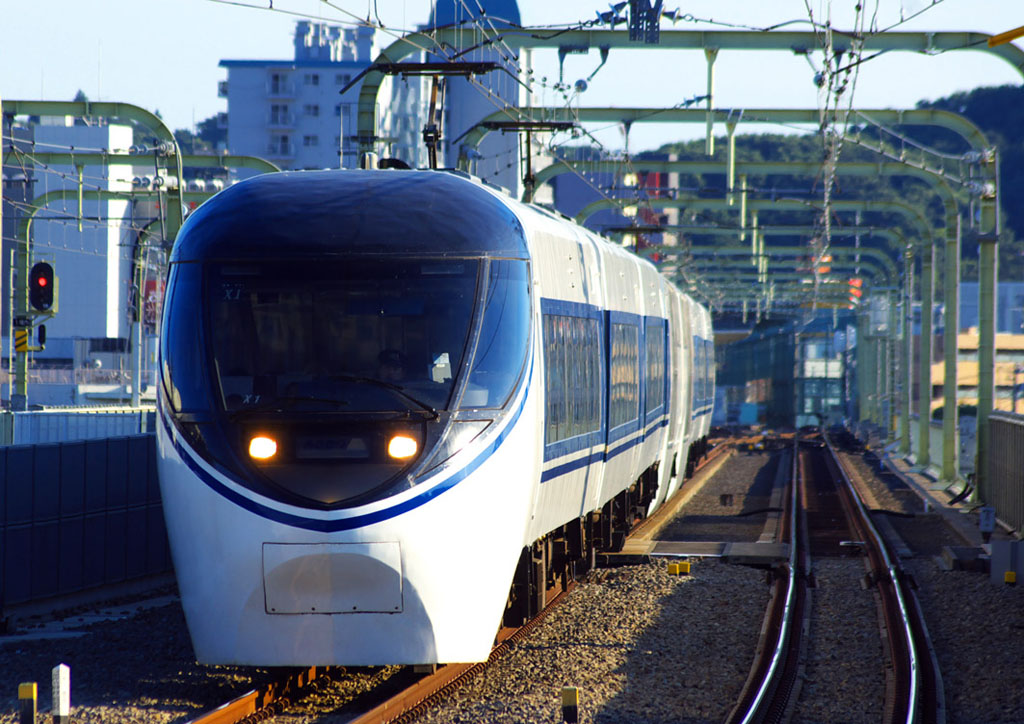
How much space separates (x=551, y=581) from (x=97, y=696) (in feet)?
15.7

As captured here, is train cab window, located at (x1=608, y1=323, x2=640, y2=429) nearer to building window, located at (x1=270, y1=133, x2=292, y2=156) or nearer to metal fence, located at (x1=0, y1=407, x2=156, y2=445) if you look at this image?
metal fence, located at (x1=0, y1=407, x2=156, y2=445)

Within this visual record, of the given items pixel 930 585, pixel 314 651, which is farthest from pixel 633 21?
pixel 314 651

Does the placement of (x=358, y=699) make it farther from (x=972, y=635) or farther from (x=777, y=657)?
(x=972, y=635)

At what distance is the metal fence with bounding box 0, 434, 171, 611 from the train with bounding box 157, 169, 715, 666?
12.2 feet

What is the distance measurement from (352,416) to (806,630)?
242 inches

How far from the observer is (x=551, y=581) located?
13203 millimetres

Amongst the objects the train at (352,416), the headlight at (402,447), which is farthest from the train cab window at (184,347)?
the headlight at (402,447)

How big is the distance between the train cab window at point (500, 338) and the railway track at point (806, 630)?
8.63 ft

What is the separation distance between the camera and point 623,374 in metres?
15.8

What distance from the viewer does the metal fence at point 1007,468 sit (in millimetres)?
21625

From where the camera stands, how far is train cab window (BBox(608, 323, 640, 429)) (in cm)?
1480

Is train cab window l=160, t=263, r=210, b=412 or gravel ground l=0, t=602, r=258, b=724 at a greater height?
train cab window l=160, t=263, r=210, b=412

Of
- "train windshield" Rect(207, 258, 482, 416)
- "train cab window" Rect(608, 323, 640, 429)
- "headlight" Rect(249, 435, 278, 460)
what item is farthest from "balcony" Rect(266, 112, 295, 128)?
"headlight" Rect(249, 435, 278, 460)

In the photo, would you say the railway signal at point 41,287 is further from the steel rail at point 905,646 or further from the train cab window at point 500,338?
the train cab window at point 500,338
